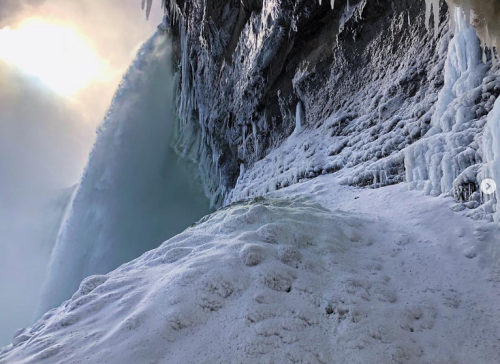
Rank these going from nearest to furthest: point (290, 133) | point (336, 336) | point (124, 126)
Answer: point (336, 336)
point (290, 133)
point (124, 126)

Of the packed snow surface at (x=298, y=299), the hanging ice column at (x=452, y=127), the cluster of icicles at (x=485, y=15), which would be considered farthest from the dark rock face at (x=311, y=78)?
the packed snow surface at (x=298, y=299)

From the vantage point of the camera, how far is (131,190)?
23656 millimetres

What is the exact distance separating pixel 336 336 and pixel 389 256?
2.01 metres

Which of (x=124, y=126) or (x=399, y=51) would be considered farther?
(x=124, y=126)

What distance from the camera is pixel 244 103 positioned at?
703 inches

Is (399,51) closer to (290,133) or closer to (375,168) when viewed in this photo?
(375,168)

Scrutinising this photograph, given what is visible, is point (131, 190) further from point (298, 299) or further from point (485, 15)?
point (485, 15)

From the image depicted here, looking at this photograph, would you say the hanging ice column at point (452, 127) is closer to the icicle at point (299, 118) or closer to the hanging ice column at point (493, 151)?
the hanging ice column at point (493, 151)

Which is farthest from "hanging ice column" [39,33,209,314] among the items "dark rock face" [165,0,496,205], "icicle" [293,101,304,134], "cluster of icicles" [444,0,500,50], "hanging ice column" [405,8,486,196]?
"cluster of icicles" [444,0,500,50]

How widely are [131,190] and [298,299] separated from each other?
2170 centimetres

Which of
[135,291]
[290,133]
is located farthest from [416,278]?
[290,133]

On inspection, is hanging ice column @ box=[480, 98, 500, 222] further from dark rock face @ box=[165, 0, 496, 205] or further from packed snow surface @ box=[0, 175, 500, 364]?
dark rock face @ box=[165, 0, 496, 205]

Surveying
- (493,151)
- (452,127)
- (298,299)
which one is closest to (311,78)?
(452,127)

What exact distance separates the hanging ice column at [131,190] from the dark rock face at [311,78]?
3120mm
